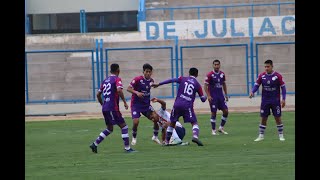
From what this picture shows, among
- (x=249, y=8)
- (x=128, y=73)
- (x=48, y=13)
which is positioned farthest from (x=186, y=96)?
(x=48, y=13)

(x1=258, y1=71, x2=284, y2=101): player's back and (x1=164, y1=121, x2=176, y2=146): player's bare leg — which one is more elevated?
(x1=258, y1=71, x2=284, y2=101): player's back

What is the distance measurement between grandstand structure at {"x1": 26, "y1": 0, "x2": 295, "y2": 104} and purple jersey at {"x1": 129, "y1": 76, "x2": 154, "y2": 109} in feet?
52.6

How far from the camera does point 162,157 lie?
1596cm

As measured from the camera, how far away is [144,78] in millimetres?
19125

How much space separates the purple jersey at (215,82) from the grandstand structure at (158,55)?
41.3 feet

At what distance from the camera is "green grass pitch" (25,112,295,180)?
12.9 metres

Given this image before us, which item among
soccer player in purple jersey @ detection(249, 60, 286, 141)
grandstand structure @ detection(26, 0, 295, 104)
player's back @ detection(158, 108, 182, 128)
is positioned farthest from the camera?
grandstand structure @ detection(26, 0, 295, 104)

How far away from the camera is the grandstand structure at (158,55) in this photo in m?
36.0

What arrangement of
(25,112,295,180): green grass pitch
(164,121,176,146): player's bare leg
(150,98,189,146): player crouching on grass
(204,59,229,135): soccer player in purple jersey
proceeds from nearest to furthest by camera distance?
(25,112,295,180): green grass pitch, (164,121,176,146): player's bare leg, (150,98,189,146): player crouching on grass, (204,59,229,135): soccer player in purple jersey

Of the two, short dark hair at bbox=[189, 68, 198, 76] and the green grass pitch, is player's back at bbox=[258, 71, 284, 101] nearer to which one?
the green grass pitch

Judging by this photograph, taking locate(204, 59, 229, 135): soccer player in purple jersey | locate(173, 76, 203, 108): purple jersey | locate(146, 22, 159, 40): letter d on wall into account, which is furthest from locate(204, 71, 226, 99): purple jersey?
locate(146, 22, 159, 40): letter d on wall

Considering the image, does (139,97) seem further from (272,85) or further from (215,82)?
(215,82)

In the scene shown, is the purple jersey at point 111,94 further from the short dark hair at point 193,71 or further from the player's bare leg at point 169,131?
the short dark hair at point 193,71
